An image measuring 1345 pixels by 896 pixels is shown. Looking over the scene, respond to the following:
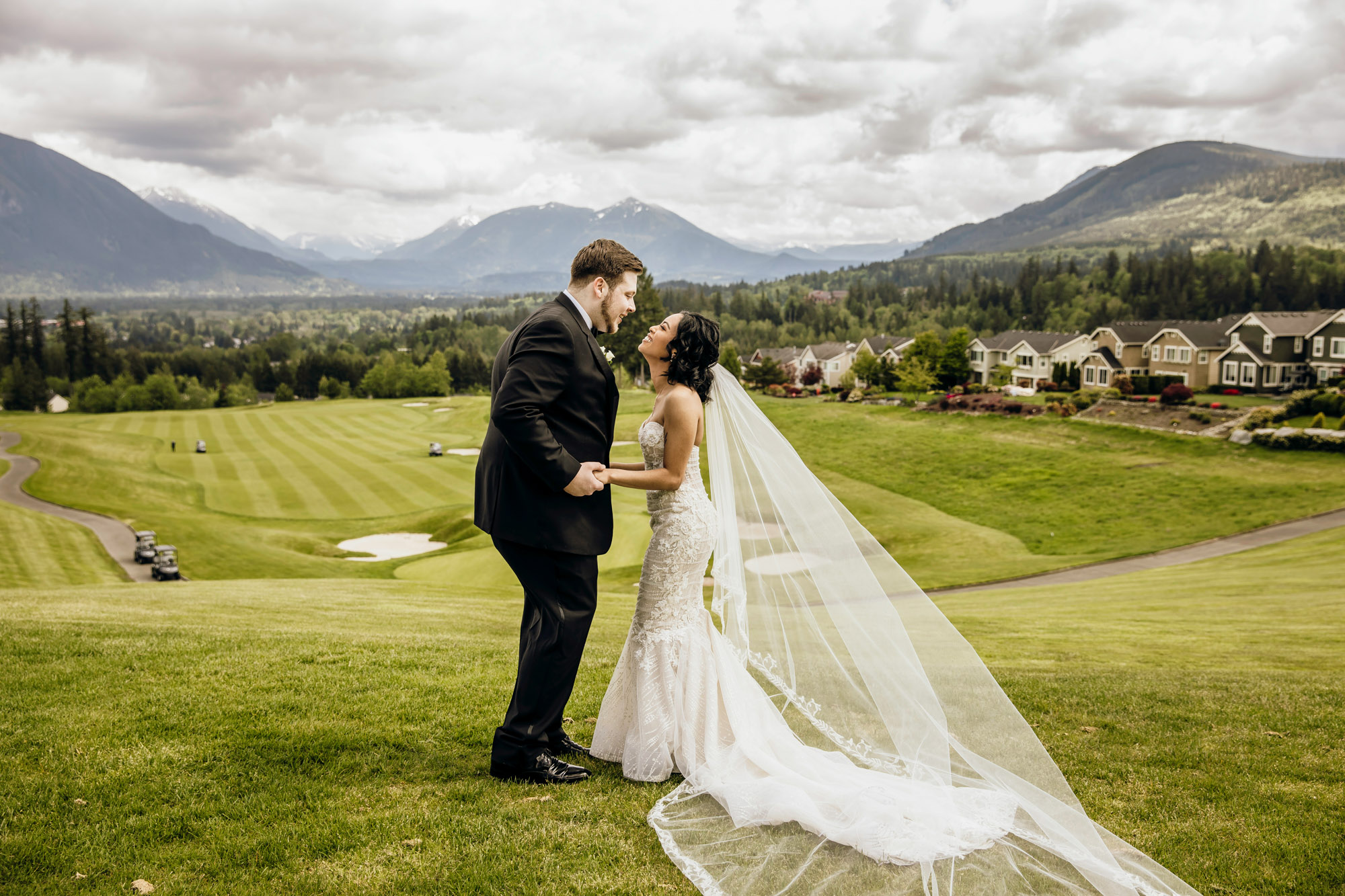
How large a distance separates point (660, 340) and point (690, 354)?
8.8 inches

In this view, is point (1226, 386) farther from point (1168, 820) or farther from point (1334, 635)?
point (1168, 820)

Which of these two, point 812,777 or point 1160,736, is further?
point 1160,736

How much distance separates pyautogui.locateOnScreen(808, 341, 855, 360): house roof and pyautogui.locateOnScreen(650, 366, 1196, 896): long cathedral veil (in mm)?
121018

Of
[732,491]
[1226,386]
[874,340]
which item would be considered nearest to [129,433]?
[732,491]

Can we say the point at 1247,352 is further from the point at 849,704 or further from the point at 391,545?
the point at 849,704

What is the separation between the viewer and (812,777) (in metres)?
4.90

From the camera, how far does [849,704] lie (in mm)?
5438

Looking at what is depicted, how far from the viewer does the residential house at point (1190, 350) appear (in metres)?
72.9

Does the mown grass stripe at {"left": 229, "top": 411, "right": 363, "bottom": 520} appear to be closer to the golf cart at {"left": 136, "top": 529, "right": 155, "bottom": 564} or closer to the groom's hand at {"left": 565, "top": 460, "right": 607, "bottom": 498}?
the golf cart at {"left": 136, "top": 529, "right": 155, "bottom": 564}

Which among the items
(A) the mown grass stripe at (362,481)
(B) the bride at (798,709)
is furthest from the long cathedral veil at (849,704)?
(A) the mown grass stripe at (362,481)

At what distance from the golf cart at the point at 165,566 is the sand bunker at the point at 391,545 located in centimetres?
525

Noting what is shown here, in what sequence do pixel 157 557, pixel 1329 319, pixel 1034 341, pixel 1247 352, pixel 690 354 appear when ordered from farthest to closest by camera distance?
1. pixel 1034 341
2. pixel 1247 352
3. pixel 1329 319
4. pixel 157 557
5. pixel 690 354

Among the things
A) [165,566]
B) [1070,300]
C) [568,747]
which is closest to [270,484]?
[165,566]

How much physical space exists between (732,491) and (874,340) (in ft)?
397
